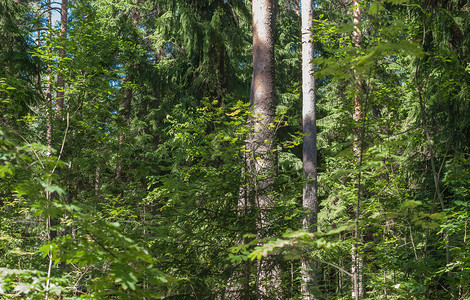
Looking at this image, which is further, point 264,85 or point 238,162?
point 264,85

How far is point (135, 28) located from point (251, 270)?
10326 mm

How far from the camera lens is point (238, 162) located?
347cm

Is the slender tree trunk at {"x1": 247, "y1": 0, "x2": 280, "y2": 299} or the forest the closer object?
the forest

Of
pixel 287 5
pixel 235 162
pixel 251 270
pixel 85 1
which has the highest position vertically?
pixel 287 5

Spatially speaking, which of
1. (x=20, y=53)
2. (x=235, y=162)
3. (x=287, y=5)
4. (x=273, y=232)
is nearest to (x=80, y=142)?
(x=20, y=53)

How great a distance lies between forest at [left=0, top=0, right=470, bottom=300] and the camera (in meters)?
2.47

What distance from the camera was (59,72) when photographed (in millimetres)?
6027

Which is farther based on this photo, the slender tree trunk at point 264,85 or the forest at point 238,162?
the slender tree trunk at point 264,85

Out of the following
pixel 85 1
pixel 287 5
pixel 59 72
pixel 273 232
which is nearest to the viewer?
pixel 273 232

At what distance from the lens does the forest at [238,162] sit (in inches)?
97.2

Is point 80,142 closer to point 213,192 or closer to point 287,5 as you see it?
point 213,192

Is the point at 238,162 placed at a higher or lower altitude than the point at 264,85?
lower

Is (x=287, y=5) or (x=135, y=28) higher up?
(x=287, y=5)

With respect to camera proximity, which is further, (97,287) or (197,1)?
(197,1)
